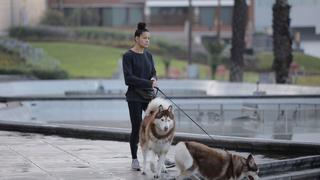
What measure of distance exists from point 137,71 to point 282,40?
19.7 meters

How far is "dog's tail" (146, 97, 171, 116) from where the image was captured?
33.4 feet

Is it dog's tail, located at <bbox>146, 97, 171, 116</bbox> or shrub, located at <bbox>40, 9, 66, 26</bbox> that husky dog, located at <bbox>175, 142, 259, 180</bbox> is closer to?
dog's tail, located at <bbox>146, 97, 171, 116</bbox>

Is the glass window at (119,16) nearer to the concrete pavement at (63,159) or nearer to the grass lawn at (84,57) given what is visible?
the grass lawn at (84,57)

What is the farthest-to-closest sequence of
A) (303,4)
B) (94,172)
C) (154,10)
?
(154,10) → (303,4) → (94,172)

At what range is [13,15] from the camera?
70375 mm

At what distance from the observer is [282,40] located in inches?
1182

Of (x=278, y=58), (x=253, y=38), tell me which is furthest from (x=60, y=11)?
(x=278, y=58)

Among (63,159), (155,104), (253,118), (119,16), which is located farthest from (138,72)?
(119,16)

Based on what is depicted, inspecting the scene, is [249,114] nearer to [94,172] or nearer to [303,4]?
[94,172]

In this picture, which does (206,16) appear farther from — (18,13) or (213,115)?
(213,115)

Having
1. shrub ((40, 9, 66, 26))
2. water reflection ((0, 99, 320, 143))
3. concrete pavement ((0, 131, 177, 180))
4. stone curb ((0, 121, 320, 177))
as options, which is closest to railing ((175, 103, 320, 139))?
water reflection ((0, 99, 320, 143))

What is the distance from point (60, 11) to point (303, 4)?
30.4 m

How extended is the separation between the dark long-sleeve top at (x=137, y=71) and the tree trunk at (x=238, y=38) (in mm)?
21499

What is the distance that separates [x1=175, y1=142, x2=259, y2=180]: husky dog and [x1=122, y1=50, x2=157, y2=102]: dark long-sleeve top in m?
1.35
